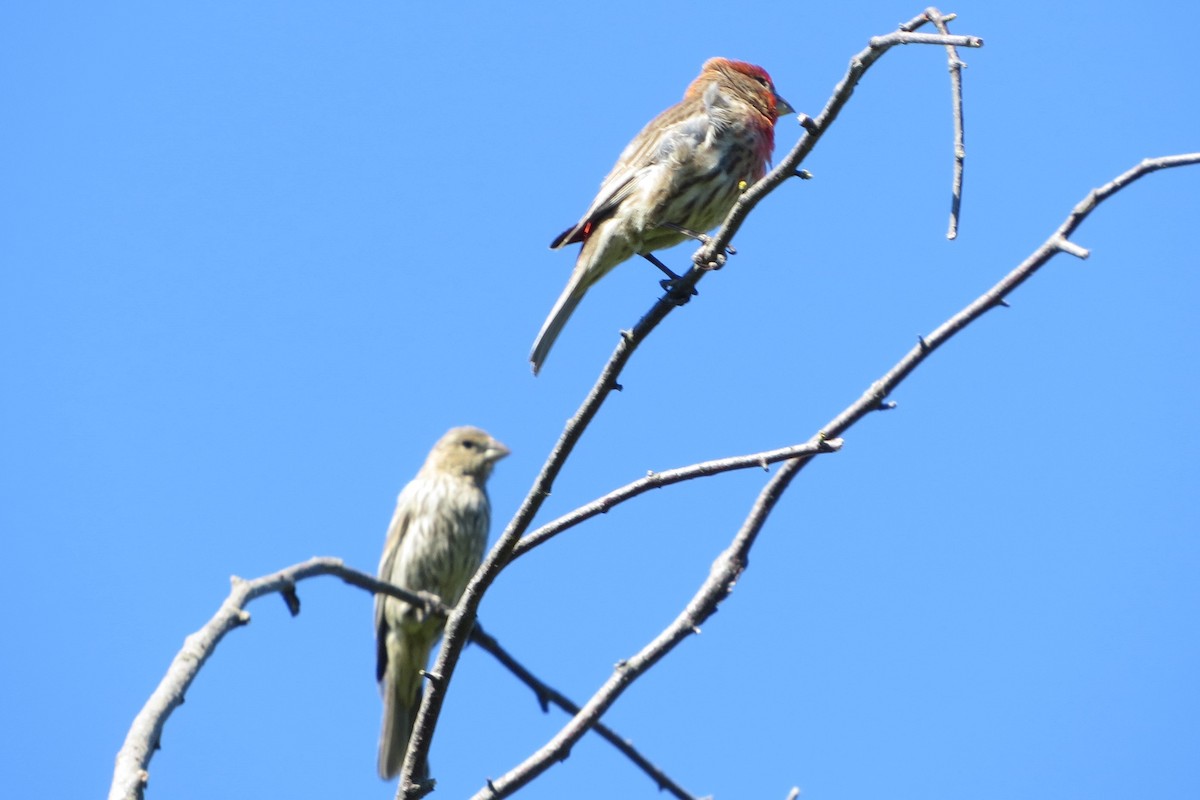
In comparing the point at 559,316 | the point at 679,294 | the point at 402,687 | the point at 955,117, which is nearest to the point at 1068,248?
the point at 955,117

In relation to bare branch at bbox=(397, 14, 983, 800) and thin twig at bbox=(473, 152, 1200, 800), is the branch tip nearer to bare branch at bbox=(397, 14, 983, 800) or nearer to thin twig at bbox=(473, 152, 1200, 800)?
thin twig at bbox=(473, 152, 1200, 800)

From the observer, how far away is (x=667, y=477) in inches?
130

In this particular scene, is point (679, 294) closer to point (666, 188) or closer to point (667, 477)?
point (667, 477)

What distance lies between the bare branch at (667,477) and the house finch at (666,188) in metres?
2.73

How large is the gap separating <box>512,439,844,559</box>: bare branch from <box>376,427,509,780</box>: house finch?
574cm

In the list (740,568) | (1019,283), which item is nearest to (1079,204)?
(1019,283)

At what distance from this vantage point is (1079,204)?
3.11 m

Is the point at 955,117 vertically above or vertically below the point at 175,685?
above

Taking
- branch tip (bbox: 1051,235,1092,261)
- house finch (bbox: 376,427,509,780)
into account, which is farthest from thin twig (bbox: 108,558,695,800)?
house finch (bbox: 376,427,509,780)

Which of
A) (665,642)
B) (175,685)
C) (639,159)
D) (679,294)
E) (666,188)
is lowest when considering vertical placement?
(175,685)

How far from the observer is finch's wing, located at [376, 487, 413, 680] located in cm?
969

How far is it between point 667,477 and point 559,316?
3021 mm

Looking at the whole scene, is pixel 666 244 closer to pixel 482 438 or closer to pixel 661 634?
pixel 661 634

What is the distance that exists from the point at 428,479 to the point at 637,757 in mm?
6667
